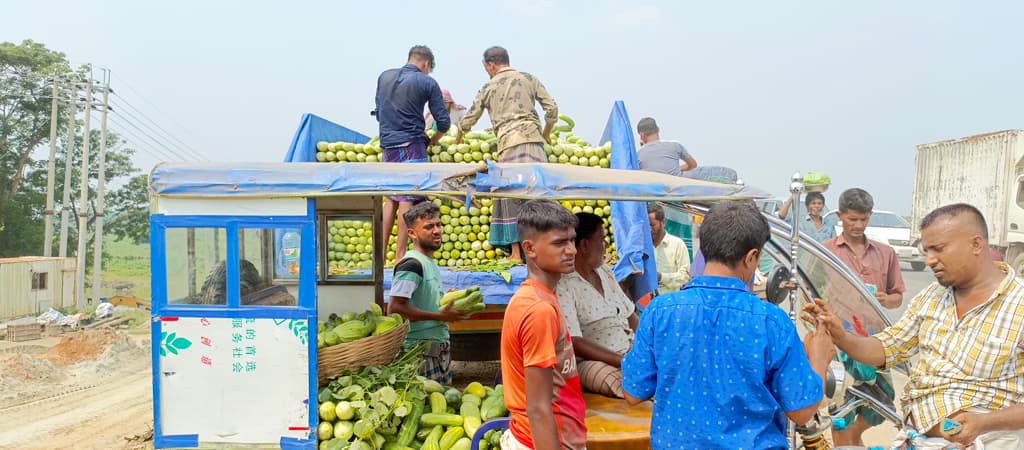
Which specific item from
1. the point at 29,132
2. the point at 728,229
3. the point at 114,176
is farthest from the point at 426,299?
the point at 114,176

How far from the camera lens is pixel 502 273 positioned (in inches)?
217

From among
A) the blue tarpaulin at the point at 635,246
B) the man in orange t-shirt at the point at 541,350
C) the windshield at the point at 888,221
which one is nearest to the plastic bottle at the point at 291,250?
the man in orange t-shirt at the point at 541,350

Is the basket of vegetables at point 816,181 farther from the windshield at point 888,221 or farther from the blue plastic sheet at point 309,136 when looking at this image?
the windshield at point 888,221

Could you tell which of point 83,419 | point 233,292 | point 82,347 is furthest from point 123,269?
point 233,292

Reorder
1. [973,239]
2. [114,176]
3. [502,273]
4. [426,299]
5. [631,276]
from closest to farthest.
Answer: [973,239] < [426,299] < [631,276] < [502,273] < [114,176]

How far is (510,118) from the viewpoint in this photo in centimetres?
609

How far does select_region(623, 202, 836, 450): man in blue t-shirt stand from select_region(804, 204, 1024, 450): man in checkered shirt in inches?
19.1

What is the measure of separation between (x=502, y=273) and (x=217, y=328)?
2.55m

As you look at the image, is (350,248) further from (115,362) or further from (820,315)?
(115,362)

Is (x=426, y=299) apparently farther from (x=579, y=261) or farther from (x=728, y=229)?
(x=728, y=229)

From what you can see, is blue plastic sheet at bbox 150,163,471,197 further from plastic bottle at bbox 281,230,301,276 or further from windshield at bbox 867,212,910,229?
windshield at bbox 867,212,910,229

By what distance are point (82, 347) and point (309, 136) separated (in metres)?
9.87

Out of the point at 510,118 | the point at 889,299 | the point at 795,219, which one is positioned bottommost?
the point at 889,299

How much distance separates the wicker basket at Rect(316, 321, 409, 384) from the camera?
Answer: 143 inches
